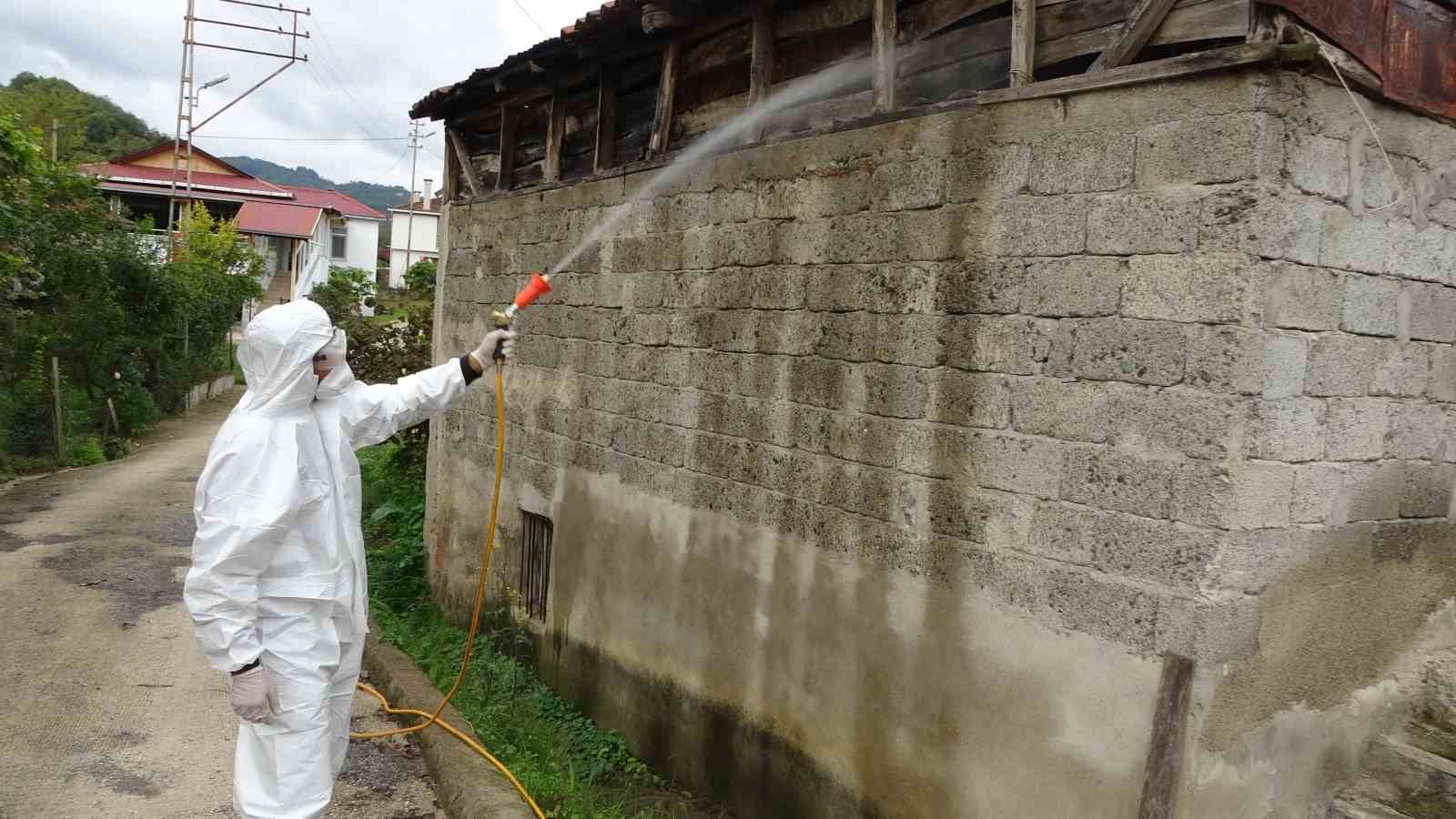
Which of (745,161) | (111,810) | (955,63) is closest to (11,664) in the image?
(111,810)

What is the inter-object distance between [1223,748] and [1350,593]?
2.78 feet

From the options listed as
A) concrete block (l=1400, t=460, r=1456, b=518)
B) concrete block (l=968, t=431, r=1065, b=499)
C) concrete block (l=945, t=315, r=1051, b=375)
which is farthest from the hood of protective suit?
concrete block (l=1400, t=460, r=1456, b=518)

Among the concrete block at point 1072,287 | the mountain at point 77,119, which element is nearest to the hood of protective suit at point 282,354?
the concrete block at point 1072,287

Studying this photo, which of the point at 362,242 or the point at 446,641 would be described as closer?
the point at 446,641

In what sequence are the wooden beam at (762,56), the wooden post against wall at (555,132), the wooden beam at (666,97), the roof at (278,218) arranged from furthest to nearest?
the roof at (278,218), the wooden post against wall at (555,132), the wooden beam at (666,97), the wooden beam at (762,56)

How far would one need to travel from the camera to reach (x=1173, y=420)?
3.46 metres

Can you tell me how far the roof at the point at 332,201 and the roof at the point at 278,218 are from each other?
2979 mm

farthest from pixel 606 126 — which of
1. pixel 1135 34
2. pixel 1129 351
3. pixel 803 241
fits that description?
pixel 1129 351

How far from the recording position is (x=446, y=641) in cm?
795

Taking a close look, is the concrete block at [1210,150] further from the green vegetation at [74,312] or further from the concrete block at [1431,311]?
the green vegetation at [74,312]

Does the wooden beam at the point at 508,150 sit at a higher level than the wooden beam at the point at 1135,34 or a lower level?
higher

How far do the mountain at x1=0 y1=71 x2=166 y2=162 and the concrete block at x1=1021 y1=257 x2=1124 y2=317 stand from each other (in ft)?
93.5

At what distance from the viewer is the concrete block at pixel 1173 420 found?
10.9ft

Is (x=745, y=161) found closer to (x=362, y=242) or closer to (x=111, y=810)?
(x=111, y=810)
